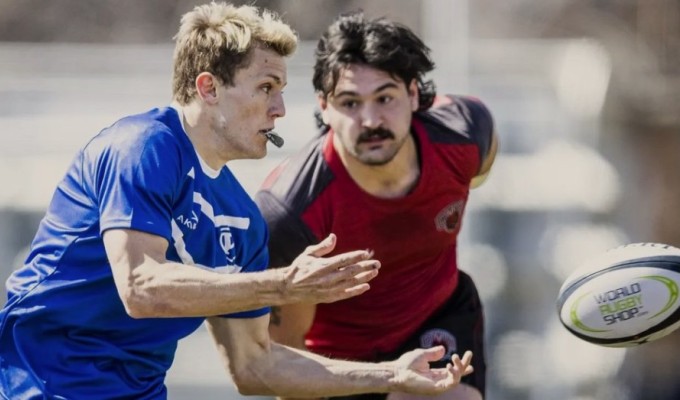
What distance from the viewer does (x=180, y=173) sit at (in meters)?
4.36

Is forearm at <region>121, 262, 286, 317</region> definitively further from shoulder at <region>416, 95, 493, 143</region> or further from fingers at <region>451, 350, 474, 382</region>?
shoulder at <region>416, 95, 493, 143</region>

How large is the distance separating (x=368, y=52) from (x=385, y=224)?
2.41 feet

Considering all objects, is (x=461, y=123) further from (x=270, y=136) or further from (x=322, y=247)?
(x=322, y=247)

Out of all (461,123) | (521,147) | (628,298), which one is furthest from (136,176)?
(521,147)

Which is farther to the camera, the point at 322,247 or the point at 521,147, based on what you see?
the point at 521,147

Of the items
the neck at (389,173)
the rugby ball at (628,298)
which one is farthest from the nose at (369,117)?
the rugby ball at (628,298)

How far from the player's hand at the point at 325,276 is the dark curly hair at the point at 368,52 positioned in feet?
7.09

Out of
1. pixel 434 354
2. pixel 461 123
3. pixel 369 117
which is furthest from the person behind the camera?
pixel 461 123

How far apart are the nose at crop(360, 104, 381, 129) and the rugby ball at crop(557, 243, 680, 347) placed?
1004 mm

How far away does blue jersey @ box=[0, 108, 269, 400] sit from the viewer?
4242 millimetres

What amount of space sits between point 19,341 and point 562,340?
497cm

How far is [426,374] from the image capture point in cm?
466

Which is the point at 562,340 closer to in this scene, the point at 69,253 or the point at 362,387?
the point at 362,387

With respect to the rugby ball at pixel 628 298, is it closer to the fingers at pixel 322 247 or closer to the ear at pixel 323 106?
the ear at pixel 323 106
